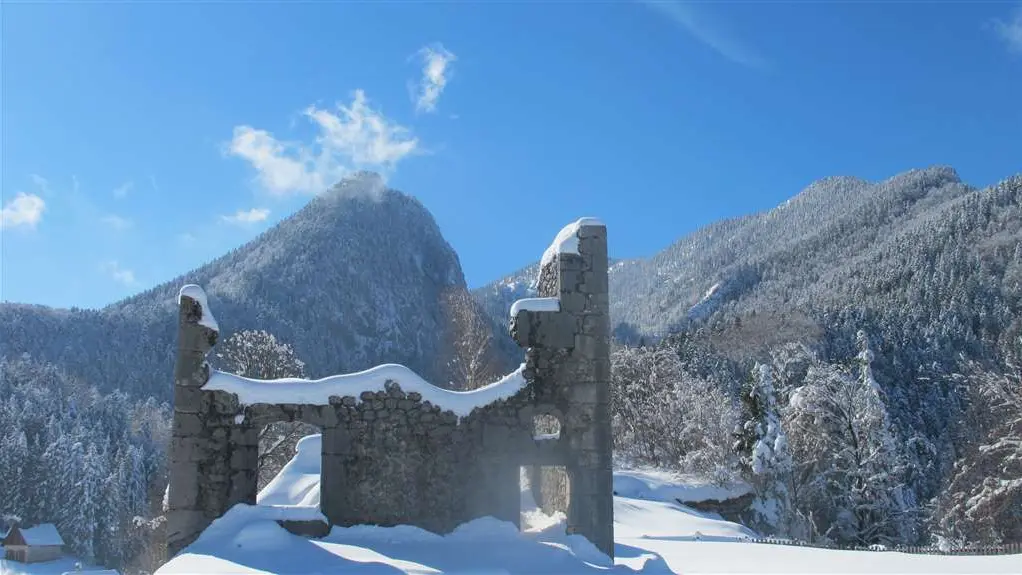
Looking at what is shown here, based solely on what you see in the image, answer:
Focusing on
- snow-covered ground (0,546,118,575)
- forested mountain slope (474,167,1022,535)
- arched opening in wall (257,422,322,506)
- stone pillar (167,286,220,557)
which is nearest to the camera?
stone pillar (167,286,220,557)

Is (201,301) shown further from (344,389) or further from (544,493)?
(544,493)

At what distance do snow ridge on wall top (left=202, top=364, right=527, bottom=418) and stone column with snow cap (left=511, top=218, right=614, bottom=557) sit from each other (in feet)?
3.40

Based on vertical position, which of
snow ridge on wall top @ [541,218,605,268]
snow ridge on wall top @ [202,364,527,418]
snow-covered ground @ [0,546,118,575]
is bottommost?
snow-covered ground @ [0,546,118,575]

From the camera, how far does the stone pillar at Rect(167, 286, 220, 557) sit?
12.5m

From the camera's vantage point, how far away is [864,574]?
12445 millimetres

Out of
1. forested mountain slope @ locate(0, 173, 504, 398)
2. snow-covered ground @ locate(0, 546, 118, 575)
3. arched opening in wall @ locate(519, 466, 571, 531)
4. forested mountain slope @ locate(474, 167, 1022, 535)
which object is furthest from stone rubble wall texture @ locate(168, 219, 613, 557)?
forested mountain slope @ locate(0, 173, 504, 398)

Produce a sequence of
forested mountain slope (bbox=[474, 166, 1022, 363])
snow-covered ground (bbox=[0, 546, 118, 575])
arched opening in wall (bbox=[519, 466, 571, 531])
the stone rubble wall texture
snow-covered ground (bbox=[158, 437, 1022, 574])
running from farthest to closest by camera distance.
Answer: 1. forested mountain slope (bbox=[474, 166, 1022, 363])
2. snow-covered ground (bbox=[0, 546, 118, 575])
3. arched opening in wall (bbox=[519, 466, 571, 531])
4. the stone rubble wall texture
5. snow-covered ground (bbox=[158, 437, 1022, 574])

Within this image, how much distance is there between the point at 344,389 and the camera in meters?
13.0

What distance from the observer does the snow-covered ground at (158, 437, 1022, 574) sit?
439 inches

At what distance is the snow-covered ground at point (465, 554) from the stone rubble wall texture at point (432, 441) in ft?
1.09

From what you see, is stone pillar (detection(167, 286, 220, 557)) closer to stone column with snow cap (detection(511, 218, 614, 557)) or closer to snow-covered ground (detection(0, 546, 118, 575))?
stone column with snow cap (detection(511, 218, 614, 557))

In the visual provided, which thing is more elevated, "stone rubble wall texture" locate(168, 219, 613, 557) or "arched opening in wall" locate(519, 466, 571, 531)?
"stone rubble wall texture" locate(168, 219, 613, 557)

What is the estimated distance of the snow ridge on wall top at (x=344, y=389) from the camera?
12938 mm

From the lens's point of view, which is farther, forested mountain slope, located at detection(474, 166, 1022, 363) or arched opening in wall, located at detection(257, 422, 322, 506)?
forested mountain slope, located at detection(474, 166, 1022, 363)
